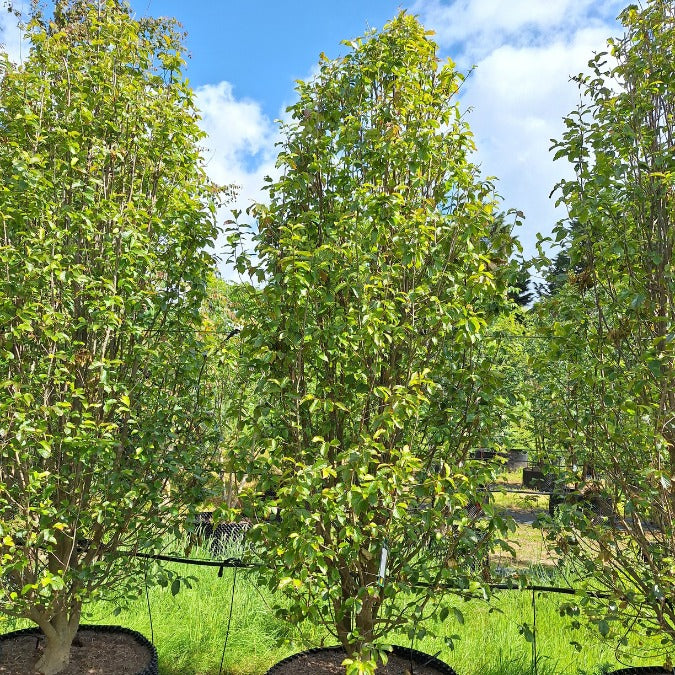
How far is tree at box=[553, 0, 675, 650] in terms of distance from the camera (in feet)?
9.50

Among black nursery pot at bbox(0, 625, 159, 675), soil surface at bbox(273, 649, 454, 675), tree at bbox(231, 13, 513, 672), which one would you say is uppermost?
tree at bbox(231, 13, 513, 672)

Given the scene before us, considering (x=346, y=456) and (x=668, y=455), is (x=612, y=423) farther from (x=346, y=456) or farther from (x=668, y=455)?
(x=346, y=456)

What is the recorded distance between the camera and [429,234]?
2.81 meters

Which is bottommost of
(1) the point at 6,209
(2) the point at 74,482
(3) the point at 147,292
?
(2) the point at 74,482

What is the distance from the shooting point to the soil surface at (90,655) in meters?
3.60

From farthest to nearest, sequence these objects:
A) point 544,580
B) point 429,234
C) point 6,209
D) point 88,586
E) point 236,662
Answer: point 544,580 < point 236,662 < point 88,586 < point 6,209 < point 429,234

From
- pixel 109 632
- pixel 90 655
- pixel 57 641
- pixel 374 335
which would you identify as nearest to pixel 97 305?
pixel 374 335

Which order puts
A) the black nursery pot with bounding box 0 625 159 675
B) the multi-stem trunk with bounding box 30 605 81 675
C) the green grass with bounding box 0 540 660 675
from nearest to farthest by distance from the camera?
the multi-stem trunk with bounding box 30 605 81 675, the black nursery pot with bounding box 0 625 159 675, the green grass with bounding box 0 540 660 675

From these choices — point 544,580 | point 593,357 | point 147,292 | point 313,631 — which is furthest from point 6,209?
point 544,580

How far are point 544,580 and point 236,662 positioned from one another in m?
3.06

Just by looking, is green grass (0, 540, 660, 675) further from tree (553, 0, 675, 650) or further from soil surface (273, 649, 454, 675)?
tree (553, 0, 675, 650)

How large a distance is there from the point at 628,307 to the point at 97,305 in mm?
2915

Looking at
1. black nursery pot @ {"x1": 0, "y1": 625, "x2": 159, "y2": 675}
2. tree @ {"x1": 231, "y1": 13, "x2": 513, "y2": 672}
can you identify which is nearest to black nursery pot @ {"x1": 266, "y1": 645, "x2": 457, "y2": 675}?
tree @ {"x1": 231, "y1": 13, "x2": 513, "y2": 672}

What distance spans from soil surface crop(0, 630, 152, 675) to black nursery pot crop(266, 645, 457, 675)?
2.92ft
